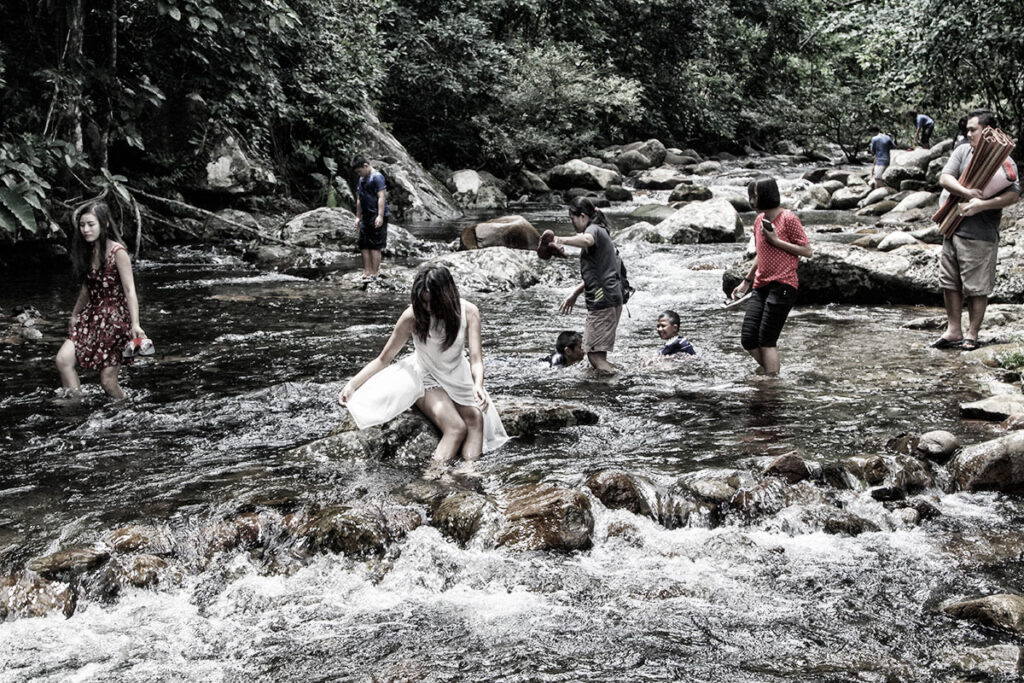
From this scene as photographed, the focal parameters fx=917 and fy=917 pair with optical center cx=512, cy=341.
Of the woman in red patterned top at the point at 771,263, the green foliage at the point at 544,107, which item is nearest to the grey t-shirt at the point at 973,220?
the woman in red patterned top at the point at 771,263

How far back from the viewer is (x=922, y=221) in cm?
1798

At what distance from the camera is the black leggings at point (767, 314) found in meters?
7.50

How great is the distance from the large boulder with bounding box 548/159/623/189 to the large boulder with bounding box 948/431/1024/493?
881 inches

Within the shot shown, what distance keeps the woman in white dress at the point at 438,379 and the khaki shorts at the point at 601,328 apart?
7.34ft

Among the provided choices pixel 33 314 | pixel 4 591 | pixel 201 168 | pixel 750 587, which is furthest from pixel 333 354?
pixel 201 168

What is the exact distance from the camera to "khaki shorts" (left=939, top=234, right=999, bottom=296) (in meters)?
8.26

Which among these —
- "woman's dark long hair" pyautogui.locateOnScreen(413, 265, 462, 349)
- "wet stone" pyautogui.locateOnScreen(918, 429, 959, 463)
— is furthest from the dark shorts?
"wet stone" pyautogui.locateOnScreen(918, 429, 959, 463)

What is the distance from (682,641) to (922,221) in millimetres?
16230

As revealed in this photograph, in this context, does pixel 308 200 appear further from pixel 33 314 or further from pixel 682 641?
pixel 682 641

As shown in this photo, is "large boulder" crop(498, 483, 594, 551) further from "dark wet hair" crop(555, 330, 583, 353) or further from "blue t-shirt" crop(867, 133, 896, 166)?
"blue t-shirt" crop(867, 133, 896, 166)

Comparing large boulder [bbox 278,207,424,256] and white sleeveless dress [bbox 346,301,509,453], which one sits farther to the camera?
large boulder [bbox 278,207,424,256]

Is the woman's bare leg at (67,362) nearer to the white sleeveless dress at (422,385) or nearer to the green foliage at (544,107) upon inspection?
the white sleeveless dress at (422,385)

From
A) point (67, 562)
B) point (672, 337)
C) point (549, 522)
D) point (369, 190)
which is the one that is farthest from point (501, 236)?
point (67, 562)

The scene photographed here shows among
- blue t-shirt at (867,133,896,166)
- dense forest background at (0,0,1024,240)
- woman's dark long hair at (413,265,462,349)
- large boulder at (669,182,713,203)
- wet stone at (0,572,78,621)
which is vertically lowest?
wet stone at (0,572,78,621)
